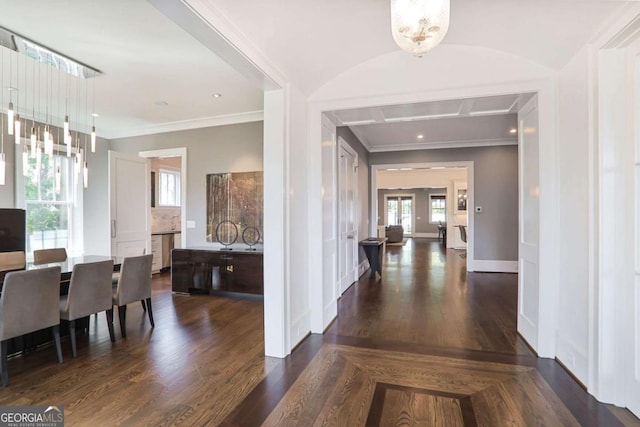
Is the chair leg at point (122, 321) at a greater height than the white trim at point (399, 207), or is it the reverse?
the white trim at point (399, 207)

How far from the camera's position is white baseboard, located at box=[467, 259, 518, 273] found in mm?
6089

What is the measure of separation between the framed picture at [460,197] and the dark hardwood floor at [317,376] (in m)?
8.22

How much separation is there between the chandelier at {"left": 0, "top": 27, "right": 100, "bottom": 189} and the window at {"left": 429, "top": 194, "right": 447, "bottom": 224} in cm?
1410

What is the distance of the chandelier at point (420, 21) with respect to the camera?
1.46 metres

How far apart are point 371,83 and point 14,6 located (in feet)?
9.04

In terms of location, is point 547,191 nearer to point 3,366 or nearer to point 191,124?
point 3,366

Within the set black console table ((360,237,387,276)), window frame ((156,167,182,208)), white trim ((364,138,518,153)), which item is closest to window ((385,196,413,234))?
white trim ((364,138,518,153))

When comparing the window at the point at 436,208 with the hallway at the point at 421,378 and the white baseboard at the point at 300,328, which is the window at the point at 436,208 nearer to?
the hallway at the point at 421,378

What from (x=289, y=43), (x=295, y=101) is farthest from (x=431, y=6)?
(x=295, y=101)

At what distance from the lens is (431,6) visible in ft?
4.76

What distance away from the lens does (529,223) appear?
2.81 m

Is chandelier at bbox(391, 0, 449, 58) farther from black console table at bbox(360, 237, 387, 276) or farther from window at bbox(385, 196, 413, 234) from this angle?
window at bbox(385, 196, 413, 234)

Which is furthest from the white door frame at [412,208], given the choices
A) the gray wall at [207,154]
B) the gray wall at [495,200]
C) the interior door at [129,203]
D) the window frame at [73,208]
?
the window frame at [73,208]

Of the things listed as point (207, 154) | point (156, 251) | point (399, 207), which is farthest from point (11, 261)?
point (399, 207)
